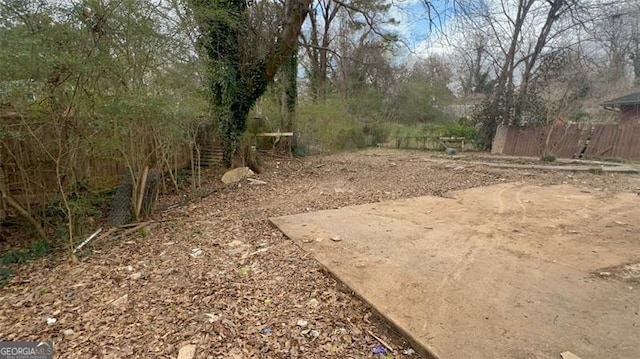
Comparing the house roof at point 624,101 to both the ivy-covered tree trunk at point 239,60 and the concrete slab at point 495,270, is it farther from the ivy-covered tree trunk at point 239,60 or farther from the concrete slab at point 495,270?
the ivy-covered tree trunk at point 239,60

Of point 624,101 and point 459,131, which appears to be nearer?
point 624,101

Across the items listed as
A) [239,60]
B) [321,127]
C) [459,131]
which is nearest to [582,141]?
[459,131]

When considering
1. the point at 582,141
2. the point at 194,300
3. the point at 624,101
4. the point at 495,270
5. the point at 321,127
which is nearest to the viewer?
the point at 194,300

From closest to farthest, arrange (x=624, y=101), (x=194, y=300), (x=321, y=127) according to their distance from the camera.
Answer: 1. (x=194, y=300)
2. (x=321, y=127)
3. (x=624, y=101)

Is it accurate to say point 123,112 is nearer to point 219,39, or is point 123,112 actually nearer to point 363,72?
point 219,39

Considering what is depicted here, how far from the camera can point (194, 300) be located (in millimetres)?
2176

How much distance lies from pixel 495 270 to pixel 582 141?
10.7 metres

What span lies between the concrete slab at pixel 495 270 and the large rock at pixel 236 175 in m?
3.05

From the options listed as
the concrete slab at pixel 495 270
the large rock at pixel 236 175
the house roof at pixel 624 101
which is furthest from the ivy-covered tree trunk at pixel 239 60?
the house roof at pixel 624 101

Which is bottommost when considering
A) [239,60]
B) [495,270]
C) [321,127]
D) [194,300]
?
[194,300]

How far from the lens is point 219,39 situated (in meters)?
6.74

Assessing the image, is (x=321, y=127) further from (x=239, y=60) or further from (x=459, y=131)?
(x=459, y=131)

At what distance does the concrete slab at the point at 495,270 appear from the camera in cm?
168

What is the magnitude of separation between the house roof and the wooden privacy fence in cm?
363
